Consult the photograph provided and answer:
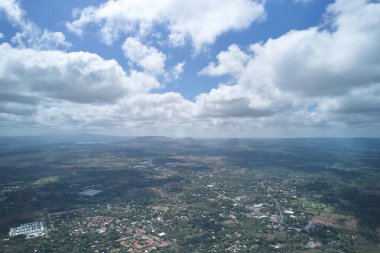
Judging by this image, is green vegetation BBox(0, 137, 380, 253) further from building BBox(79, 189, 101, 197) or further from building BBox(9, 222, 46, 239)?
building BBox(79, 189, 101, 197)

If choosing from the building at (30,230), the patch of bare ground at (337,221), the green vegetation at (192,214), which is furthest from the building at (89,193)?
the patch of bare ground at (337,221)

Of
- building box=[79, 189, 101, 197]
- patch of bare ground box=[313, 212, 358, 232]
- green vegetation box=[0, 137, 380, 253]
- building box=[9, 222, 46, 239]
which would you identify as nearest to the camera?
green vegetation box=[0, 137, 380, 253]

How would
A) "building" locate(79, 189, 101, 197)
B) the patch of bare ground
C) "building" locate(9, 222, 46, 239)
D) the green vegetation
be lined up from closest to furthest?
the green vegetation, "building" locate(9, 222, 46, 239), the patch of bare ground, "building" locate(79, 189, 101, 197)

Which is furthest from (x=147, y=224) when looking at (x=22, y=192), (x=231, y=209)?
(x=22, y=192)

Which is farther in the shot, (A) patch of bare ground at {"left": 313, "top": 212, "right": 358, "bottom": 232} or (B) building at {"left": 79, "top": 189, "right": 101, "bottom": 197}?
(B) building at {"left": 79, "top": 189, "right": 101, "bottom": 197}

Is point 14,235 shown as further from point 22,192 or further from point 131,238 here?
point 22,192

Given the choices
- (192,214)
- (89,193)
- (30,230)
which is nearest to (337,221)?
(192,214)

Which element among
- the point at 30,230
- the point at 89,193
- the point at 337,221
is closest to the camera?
the point at 30,230

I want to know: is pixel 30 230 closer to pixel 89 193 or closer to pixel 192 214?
pixel 89 193

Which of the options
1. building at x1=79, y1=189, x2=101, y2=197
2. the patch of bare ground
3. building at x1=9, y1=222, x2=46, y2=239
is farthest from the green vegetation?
building at x1=79, y1=189, x2=101, y2=197

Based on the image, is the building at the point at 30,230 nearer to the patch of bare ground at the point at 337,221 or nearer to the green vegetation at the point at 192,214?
the green vegetation at the point at 192,214

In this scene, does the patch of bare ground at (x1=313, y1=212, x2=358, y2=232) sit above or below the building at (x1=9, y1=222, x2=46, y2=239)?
above
